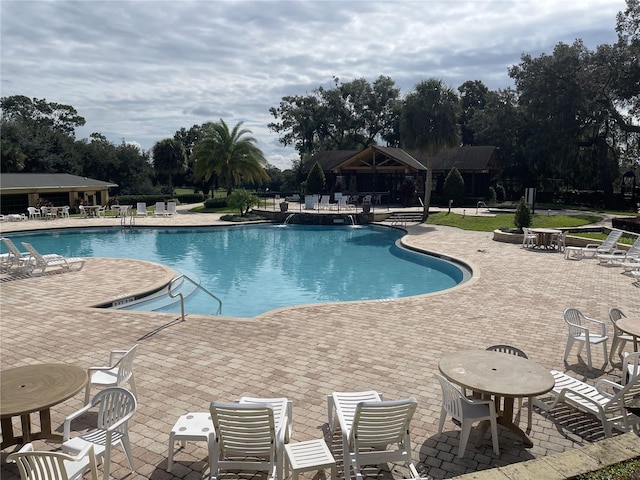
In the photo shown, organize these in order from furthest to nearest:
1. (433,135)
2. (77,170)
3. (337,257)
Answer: (77,170), (433,135), (337,257)

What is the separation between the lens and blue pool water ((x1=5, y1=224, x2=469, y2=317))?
13258 millimetres

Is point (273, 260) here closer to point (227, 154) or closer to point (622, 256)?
point (622, 256)

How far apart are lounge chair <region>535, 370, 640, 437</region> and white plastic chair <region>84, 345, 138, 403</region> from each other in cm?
471

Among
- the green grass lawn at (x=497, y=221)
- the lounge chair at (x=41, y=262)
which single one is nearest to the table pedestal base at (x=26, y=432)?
the lounge chair at (x=41, y=262)

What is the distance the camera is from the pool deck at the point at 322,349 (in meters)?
4.54

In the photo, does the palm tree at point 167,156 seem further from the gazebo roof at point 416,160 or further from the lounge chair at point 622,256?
the lounge chair at point 622,256

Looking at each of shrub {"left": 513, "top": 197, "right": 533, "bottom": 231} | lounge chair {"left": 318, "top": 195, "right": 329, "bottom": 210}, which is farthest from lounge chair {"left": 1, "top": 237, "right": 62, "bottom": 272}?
lounge chair {"left": 318, "top": 195, "right": 329, "bottom": 210}

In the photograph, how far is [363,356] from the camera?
697cm

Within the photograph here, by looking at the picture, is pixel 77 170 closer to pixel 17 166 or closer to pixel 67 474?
pixel 17 166

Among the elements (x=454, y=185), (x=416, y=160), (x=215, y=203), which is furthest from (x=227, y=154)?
(x=454, y=185)

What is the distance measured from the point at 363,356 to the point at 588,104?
3308 cm

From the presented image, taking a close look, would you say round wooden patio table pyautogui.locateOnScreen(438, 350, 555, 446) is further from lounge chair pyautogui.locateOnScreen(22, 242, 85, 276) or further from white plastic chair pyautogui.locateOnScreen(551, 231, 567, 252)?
white plastic chair pyautogui.locateOnScreen(551, 231, 567, 252)

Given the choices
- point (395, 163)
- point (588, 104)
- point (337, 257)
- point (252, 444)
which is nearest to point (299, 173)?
point (395, 163)

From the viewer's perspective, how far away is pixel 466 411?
4438 mm
